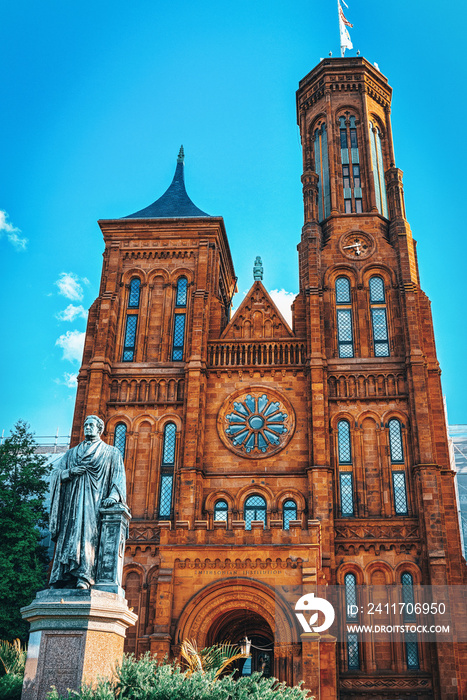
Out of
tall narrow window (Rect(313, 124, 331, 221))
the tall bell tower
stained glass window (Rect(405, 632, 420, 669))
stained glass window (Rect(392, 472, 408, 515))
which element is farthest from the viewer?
tall narrow window (Rect(313, 124, 331, 221))

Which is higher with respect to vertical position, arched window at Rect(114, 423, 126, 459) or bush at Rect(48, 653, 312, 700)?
arched window at Rect(114, 423, 126, 459)

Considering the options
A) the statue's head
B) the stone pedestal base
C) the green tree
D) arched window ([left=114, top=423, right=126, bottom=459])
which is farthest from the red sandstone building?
the stone pedestal base

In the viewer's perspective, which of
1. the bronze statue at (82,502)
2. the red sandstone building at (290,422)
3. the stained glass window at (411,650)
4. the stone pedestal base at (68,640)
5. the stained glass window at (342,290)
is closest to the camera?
the stone pedestal base at (68,640)

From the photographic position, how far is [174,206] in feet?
130

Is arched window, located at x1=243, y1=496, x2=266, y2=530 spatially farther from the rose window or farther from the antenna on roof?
the antenna on roof

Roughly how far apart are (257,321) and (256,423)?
5.28 metres

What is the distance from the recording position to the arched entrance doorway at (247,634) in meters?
26.0

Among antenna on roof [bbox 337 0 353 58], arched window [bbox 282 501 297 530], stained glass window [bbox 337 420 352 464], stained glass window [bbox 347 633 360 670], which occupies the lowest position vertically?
stained glass window [bbox 347 633 360 670]

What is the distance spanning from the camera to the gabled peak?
3469 cm

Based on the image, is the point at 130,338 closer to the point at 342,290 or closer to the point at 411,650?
the point at 342,290

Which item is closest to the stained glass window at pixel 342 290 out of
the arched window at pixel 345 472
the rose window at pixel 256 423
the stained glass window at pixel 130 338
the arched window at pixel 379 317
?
the arched window at pixel 379 317

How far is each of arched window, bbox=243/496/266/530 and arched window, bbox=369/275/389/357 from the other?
8.59 m

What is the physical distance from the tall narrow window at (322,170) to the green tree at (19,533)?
18.7 meters

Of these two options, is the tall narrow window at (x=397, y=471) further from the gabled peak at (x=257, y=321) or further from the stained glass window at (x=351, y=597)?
the gabled peak at (x=257, y=321)
